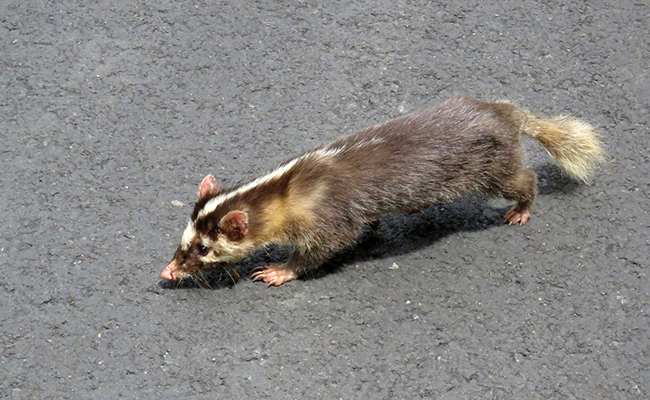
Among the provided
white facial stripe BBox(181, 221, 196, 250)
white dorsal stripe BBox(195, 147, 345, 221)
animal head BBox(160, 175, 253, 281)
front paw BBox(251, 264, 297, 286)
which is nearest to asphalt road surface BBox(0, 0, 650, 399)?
front paw BBox(251, 264, 297, 286)

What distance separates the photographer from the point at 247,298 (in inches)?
201

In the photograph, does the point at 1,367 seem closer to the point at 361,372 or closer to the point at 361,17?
the point at 361,372

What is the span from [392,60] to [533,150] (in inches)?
59.4

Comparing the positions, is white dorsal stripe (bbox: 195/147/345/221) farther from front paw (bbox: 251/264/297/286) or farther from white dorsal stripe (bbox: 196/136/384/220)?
front paw (bbox: 251/264/297/286)

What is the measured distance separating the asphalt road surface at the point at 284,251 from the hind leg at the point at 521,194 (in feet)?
0.40

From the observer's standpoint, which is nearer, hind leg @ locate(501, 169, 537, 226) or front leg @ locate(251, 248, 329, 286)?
front leg @ locate(251, 248, 329, 286)

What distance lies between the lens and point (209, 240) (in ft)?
16.4

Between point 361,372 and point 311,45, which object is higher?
point 311,45

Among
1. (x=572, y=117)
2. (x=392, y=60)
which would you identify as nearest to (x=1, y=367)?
(x=392, y=60)

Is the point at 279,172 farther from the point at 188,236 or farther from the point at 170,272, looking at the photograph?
the point at 170,272

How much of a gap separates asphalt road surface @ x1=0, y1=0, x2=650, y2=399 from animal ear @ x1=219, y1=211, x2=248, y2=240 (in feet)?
1.46

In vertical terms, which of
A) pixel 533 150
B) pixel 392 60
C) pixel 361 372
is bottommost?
pixel 361 372

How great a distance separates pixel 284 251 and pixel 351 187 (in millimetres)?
812

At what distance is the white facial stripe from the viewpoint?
16.4 ft
